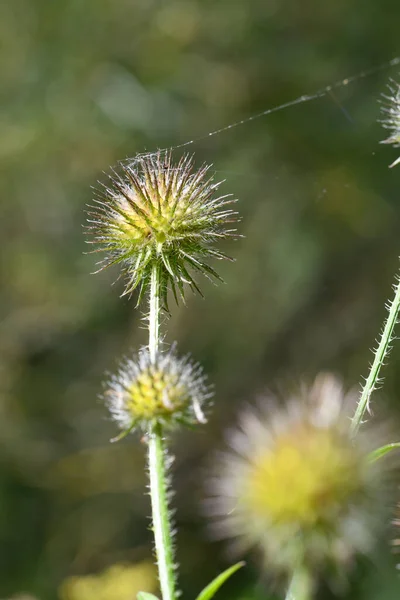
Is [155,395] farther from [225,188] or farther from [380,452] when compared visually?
[225,188]

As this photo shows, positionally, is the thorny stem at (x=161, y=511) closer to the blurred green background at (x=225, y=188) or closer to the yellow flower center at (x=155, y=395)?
the yellow flower center at (x=155, y=395)

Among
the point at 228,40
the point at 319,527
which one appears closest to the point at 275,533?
the point at 319,527

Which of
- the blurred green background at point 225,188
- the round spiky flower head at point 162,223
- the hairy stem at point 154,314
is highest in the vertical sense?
the blurred green background at point 225,188

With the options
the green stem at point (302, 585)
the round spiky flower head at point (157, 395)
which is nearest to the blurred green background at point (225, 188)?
the round spiky flower head at point (157, 395)

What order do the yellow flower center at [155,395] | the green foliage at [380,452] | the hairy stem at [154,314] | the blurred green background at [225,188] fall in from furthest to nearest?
the blurred green background at [225,188], the hairy stem at [154,314], the yellow flower center at [155,395], the green foliage at [380,452]

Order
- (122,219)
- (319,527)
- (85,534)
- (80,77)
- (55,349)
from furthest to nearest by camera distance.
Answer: (80,77), (55,349), (85,534), (122,219), (319,527)

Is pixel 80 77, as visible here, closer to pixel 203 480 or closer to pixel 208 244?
pixel 203 480

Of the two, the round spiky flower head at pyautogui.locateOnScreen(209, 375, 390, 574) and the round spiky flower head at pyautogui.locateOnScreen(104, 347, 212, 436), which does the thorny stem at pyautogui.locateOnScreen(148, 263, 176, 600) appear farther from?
the round spiky flower head at pyautogui.locateOnScreen(209, 375, 390, 574)

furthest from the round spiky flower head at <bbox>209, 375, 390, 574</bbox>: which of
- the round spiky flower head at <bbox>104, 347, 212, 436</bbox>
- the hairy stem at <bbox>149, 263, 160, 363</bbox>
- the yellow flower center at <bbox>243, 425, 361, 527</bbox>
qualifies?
the hairy stem at <bbox>149, 263, 160, 363</bbox>

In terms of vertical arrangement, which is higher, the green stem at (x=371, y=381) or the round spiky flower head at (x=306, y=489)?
the green stem at (x=371, y=381)
